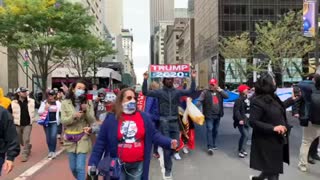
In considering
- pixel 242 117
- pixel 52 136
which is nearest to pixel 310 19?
pixel 242 117

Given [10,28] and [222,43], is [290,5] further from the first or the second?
[10,28]

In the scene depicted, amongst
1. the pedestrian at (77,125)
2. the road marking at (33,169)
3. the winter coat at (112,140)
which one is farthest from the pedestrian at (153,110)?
the winter coat at (112,140)

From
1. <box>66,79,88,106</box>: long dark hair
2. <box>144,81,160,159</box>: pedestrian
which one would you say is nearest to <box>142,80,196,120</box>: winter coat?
<box>144,81,160,159</box>: pedestrian

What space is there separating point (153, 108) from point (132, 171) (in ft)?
17.2

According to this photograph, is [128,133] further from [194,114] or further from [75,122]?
[194,114]

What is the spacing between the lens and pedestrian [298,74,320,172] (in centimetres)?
843

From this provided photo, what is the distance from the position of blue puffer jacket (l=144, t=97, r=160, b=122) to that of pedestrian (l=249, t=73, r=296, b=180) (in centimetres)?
369

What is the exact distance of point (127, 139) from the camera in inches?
199

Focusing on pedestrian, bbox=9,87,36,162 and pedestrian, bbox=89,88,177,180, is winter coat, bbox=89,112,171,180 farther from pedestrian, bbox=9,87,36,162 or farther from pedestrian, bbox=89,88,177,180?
pedestrian, bbox=9,87,36,162

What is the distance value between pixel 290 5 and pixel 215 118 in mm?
83038

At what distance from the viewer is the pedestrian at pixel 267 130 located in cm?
617

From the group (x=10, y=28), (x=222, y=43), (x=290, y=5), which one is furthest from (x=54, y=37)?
(x=290, y=5)

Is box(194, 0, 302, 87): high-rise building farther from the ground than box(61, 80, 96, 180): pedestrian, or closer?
farther from the ground

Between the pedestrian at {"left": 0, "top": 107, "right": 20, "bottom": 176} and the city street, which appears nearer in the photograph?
the pedestrian at {"left": 0, "top": 107, "right": 20, "bottom": 176}
